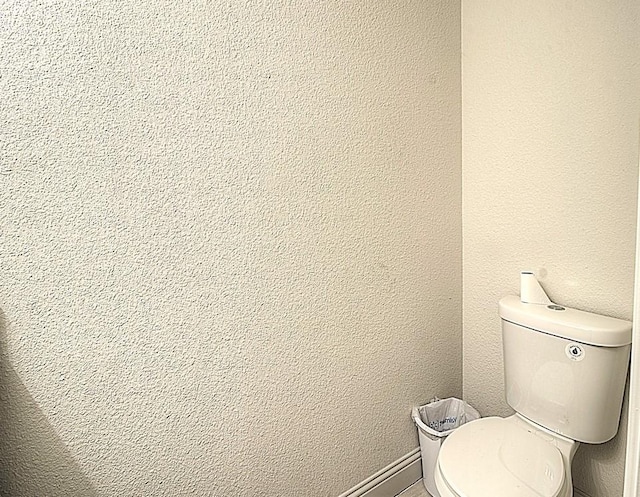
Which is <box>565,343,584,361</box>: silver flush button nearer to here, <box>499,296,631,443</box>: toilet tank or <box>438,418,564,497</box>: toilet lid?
<box>499,296,631,443</box>: toilet tank

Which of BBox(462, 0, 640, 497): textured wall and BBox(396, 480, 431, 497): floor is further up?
BBox(462, 0, 640, 497): textured wall

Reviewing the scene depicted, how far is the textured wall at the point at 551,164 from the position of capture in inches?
54.9

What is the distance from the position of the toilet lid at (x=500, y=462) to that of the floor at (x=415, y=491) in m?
0.43

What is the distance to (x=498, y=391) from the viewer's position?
72.2 inches

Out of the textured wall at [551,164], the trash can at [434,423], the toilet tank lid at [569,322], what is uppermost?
the textured wall at [551,164]

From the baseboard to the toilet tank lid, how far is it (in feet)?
2.24

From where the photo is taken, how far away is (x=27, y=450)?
1026 mm

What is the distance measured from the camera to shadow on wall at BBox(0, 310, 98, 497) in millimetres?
995

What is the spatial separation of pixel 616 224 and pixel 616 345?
14.5 inches

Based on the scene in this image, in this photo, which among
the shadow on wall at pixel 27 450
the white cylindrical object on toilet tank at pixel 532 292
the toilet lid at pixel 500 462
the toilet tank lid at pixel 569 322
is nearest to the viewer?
the shadow on wall at pixel 27 450

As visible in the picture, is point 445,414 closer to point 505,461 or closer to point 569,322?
point 505,461

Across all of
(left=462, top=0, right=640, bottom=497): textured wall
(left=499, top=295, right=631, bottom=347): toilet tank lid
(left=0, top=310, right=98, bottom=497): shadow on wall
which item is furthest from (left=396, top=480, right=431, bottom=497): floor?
(left=0, top=310, right=98, bottom=497): shadow on wall

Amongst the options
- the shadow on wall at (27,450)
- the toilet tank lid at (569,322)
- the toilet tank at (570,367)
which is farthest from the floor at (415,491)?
the shadow on wall at (27,450)

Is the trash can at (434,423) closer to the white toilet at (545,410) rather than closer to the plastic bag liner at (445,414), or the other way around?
the plastic bag liner at (445,414)
